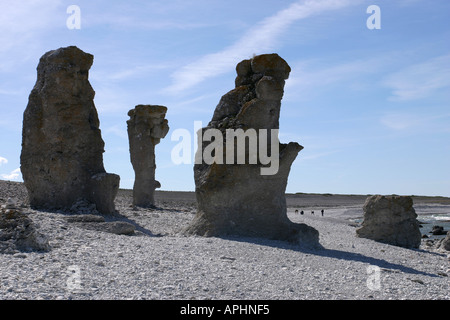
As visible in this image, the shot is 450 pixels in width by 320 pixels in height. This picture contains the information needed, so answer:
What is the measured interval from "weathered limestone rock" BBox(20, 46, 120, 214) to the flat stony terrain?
191 inches

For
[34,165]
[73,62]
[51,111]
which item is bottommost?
[34,165]

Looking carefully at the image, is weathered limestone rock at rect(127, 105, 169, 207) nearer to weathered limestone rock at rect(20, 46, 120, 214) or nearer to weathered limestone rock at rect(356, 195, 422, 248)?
weathered limestone rock at rect(20, 46, 120, 214)

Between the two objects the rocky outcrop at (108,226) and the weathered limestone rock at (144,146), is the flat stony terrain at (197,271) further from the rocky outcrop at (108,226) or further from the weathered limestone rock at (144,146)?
the weathered limestone rock at (144,146)

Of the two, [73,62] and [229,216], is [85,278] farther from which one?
[73,62]

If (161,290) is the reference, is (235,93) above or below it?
above

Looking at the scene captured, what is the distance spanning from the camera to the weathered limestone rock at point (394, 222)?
1800 cm

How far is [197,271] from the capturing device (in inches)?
328

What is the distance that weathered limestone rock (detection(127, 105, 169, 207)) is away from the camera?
1100 inches

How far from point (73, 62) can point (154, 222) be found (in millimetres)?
6750

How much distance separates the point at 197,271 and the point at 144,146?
20.3 meters

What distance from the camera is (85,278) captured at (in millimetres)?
7348

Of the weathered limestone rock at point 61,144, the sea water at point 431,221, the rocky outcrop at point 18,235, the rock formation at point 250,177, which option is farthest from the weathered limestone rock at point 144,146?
the rocky outcrop at point 18,235

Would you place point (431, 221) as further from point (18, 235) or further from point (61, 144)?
point (18, 235)
